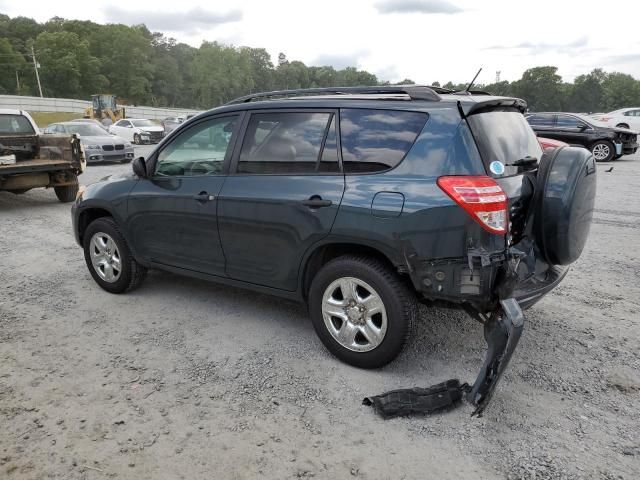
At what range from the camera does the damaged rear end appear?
2.91m

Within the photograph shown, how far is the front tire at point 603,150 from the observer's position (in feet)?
53.4

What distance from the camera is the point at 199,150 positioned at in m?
4.28

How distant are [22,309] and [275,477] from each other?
10.7ft

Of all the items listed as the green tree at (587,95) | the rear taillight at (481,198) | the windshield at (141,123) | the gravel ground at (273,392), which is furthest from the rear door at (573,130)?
the green tree at (587,95)

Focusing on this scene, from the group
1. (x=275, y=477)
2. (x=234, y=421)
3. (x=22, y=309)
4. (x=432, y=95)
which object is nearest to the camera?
(x=275, y=477)

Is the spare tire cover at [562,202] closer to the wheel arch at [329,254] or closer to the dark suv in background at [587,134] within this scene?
the wheel arch at [329,254]

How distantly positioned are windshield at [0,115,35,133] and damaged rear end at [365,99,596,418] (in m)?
Answer: 9.89

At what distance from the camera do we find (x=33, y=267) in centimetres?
585

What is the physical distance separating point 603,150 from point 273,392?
54.7 ft

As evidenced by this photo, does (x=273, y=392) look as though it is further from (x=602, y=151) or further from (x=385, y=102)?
(x=602, y=151)

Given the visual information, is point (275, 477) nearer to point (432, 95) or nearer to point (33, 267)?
point (432, 95)

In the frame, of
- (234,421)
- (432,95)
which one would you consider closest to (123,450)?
(234,421)

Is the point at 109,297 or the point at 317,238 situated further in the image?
the point at 109,297

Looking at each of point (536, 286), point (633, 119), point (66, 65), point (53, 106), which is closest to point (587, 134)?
point (633, 119)
